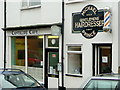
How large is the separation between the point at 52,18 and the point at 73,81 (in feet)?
10.4

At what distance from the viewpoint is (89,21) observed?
1123cm

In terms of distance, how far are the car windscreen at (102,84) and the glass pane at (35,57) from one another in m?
7.31

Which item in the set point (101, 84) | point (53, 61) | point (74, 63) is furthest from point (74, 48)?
point (101, 84)

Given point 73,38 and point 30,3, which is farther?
point 30,3

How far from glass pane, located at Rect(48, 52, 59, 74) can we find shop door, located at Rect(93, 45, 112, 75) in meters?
2.33

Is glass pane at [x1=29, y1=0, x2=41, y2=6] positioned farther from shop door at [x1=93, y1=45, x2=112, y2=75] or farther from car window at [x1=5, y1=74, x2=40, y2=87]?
car window at [x1=5, y1=74, x2=40, y2=87]

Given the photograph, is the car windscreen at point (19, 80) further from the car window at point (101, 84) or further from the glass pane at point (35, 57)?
the glass pane at point (35, 57)

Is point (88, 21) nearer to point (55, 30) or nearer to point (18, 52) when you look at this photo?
point (55, 30)

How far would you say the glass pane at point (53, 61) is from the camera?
42.2ft

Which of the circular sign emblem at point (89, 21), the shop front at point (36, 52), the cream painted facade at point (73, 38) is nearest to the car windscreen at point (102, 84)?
the cream painted facade at point (73, 38)

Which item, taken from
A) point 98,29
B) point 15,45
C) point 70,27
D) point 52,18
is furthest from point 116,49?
point 15,45

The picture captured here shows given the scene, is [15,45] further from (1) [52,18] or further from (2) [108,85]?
(2) [108,85]

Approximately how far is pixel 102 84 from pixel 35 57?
8.17 meters

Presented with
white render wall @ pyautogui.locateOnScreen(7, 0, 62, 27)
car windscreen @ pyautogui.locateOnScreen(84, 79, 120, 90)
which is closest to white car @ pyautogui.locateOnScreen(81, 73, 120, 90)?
car windscreen @ pyautogui.locateOnScreen(84, 79, 120, 90)
